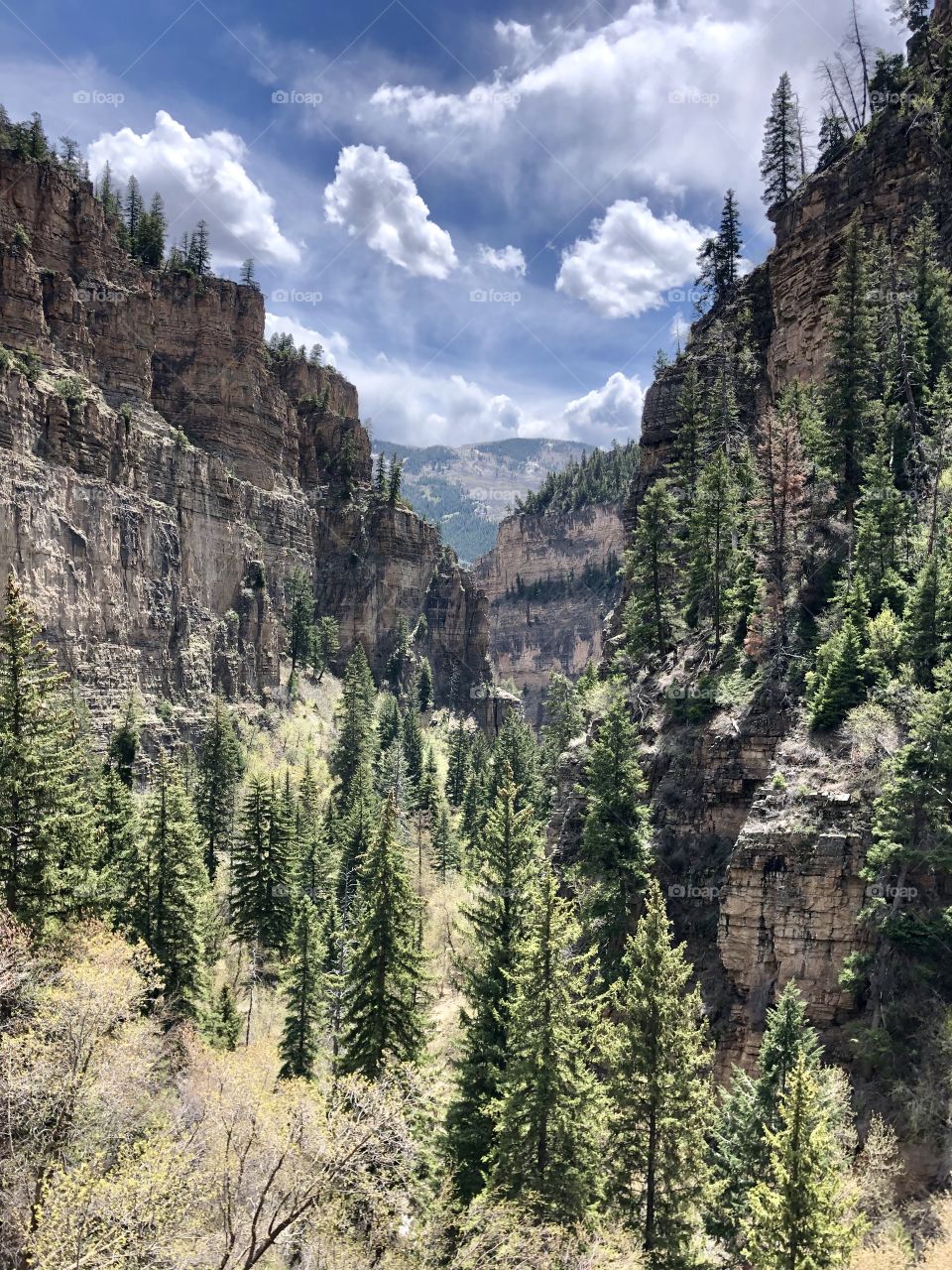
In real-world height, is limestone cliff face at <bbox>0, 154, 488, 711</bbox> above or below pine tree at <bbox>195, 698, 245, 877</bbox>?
above

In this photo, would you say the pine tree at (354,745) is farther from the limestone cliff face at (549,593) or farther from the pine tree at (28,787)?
the limestone cliff face at (549,593)

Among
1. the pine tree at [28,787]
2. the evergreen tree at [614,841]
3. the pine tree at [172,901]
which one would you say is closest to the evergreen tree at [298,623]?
the pine tree at [172,901]

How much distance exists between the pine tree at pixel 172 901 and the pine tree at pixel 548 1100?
14.3 meters

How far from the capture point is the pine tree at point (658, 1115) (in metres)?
18.1

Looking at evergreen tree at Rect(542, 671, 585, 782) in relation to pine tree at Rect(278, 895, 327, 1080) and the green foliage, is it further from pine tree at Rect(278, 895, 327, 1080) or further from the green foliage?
the green foliage

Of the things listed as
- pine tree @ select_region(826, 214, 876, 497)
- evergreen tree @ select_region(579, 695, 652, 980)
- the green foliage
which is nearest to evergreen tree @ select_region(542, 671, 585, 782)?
evergreen tree @ select_region(579, 695, 652, 980)

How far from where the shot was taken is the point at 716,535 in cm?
3781

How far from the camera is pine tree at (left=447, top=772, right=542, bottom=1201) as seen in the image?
19.4 metres

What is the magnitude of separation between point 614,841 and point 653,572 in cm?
1669

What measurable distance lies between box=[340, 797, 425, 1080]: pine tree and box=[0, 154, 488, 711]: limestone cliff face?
47.1 m

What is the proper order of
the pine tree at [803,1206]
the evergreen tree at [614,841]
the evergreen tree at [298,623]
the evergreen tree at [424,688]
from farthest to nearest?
the evergreen tree at [424,688], the evergreen tree at [298,623], the evergreen tree at [614,841], the pine tree at [803,1206]

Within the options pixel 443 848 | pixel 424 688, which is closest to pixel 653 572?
pixel 443 848

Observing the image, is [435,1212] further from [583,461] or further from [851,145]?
[583,461]

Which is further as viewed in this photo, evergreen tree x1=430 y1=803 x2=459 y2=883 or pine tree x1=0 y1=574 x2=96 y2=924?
evergreen tree x1=430 y1=803 x2=459 y2=883
